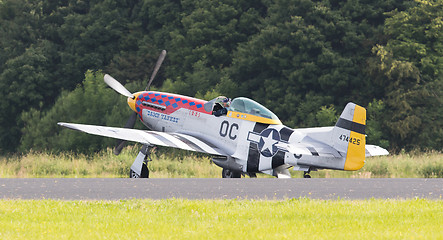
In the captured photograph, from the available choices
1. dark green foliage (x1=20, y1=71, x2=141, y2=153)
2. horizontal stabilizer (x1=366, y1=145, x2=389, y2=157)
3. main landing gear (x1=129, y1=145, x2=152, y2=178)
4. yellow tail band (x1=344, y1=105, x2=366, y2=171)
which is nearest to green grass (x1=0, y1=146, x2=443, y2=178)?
horizontal stabilizer (x1=366, y1=145, x2=389, y2=157)

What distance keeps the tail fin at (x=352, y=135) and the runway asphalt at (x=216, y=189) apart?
90cm

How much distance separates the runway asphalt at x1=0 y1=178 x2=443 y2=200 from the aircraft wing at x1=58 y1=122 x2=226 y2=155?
2.15 m

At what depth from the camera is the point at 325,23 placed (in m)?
38.9

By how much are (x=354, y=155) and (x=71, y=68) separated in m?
31.6

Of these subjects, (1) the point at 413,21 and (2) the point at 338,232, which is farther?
(1) the point at 413,21

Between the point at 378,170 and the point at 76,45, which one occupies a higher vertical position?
the point at 76,45

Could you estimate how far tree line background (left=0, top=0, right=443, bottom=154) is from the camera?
36.9m

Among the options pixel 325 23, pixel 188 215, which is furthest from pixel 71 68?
pixel 188 215

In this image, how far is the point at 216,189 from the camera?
1538 centimetres

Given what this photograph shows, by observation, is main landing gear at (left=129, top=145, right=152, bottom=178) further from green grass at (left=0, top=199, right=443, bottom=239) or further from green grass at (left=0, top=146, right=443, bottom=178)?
green grass at (left=0, top=199, right=443, bottom=239)

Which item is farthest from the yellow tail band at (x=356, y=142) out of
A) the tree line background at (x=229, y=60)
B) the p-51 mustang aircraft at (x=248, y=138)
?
the tree line background at (x=229, y=60)

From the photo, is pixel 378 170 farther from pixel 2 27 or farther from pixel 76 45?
pixel 2 27

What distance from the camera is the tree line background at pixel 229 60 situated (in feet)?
121

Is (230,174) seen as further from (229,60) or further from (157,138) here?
(229,60)
